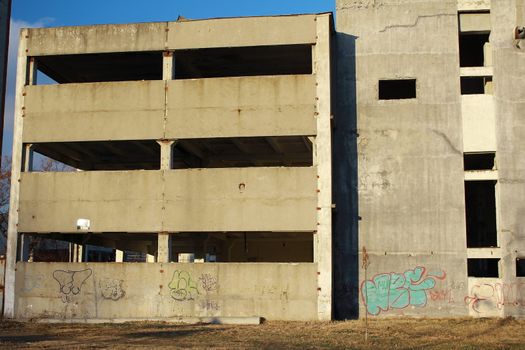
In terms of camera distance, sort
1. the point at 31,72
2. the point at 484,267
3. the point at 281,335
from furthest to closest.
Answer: the point at 484,267
the point at 31,72
the point at 281,335

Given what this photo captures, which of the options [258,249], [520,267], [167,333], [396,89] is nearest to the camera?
[167,333]

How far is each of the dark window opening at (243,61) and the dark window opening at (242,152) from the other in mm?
3388

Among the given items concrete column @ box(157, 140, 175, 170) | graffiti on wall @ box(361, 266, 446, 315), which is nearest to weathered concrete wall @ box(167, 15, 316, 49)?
concrete column @ box(157, 140, 175, 170)

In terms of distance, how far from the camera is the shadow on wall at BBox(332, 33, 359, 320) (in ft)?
86.7

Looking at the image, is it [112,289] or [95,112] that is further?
[95,112]

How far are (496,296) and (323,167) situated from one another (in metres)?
8.15

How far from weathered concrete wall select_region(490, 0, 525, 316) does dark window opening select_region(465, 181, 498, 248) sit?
7.44 metres

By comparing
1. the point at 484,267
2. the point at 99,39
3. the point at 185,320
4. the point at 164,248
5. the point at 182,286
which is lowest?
the point at 185,320

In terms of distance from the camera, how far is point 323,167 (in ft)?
85.1

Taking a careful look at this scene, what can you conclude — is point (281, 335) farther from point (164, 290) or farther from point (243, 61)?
point (243, 61)

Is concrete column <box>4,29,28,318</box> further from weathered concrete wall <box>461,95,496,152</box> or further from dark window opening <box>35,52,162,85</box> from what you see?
weathered concrete wall <box>461,95,496,152</box>

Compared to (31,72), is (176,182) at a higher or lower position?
lower

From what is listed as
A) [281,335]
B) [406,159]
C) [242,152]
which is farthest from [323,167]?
[281,335]

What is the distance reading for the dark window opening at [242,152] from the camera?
96.1 ft
